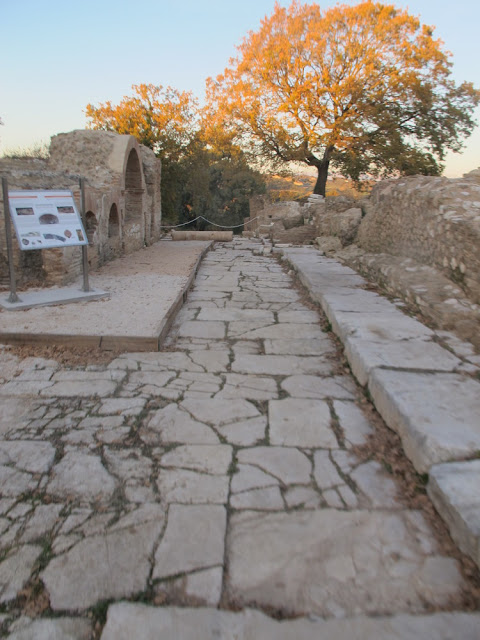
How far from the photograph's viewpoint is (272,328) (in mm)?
4730

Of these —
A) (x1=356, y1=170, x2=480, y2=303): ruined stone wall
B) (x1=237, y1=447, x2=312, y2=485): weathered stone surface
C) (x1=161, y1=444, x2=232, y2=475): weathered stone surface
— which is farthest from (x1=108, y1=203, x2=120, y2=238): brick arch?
(x1=237, y1=447, x2=312, y2=485): weathered stone surface

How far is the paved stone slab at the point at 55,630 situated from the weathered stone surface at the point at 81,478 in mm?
613

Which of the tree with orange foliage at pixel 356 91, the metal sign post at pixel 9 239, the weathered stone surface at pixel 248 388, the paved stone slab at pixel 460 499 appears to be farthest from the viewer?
the tree with orange foliage at pixel 356 91

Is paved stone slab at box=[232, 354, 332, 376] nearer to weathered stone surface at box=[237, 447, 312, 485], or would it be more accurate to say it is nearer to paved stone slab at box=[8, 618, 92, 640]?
weathered stone surface at box=[237, 447, 312, 485]

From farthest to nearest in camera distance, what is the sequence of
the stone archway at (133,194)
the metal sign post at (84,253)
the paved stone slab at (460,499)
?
the stone archway at (133,194) → the metal sign post at (84,253) → the paved stone slab at (460,499)

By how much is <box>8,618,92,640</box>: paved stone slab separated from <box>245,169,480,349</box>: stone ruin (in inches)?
133

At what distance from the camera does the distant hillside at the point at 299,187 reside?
23994 millimetres

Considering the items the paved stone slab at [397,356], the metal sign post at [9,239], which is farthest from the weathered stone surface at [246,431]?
the metal sign post at [9,239]

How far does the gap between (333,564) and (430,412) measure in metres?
1.13

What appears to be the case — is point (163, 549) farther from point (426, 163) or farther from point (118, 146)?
point (426, 163)

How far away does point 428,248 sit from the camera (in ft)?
17.3

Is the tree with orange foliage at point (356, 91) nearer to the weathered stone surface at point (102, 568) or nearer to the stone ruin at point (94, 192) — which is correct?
the stone ruin at point (94, 192)

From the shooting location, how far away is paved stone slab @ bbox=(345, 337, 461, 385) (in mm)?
3183

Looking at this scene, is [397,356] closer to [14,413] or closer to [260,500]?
[260,500]
